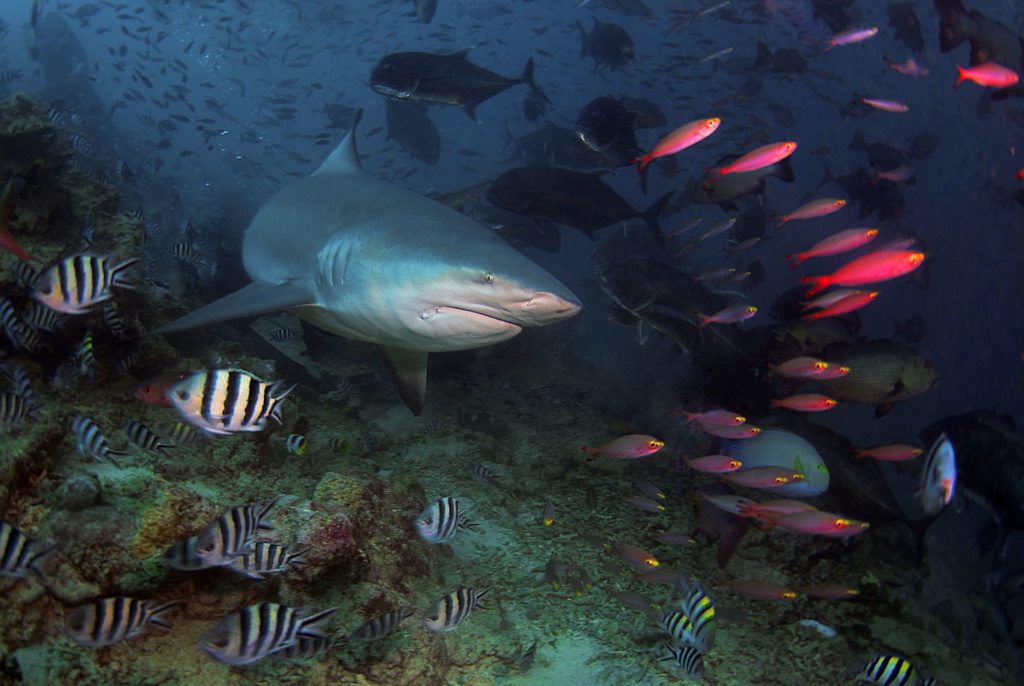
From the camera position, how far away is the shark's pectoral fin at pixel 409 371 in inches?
210

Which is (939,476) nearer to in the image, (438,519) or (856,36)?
(438,519)

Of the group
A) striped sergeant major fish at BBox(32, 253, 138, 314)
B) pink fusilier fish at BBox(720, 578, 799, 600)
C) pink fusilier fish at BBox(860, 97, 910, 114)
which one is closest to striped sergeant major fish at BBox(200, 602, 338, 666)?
striped sergeant major fish at BBox(32, 253, 138, 314)

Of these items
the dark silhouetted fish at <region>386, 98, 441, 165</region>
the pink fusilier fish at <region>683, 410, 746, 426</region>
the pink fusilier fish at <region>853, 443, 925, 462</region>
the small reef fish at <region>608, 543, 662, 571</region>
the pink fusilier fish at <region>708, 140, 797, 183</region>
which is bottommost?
the dark silhouetted fish at <region>386, 98, 441, 165</region>

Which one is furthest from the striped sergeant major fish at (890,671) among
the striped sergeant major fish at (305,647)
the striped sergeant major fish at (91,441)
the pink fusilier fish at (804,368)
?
the striped sergeant major fish at (91,441)

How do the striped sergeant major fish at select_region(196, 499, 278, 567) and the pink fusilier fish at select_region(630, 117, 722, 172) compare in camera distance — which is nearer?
the striped sergeant major fish at select_region(196, 499, 278, 567)

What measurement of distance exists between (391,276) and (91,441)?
2019 millimetres

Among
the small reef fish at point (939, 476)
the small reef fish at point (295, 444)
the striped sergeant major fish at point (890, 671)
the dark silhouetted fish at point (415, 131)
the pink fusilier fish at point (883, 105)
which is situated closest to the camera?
the striped sergeant major fish at point (890, 671)

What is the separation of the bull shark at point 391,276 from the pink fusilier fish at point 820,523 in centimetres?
250

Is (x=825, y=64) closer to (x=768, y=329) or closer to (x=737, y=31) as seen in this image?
(x=737, y=31)

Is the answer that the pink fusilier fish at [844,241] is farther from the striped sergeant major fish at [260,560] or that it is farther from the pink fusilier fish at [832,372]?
the striped sergeant major fish at [260,560]

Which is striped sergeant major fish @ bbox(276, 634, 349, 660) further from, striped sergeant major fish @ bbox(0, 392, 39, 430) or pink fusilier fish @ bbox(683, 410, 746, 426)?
pink fusilier fish @ bbox(683, 410, 746, 426)

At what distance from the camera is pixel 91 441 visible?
3072 mm

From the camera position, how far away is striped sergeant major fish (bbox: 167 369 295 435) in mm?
2465

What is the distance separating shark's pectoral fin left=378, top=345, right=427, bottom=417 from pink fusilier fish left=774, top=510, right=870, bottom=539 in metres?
3.39
